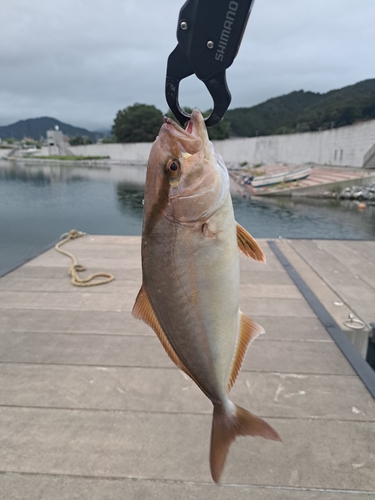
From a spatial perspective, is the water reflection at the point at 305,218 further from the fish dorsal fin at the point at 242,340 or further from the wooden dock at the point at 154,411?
the fish dorsal fin at the point at 242,340

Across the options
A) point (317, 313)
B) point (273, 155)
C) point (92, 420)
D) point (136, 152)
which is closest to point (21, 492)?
point (92, 420)

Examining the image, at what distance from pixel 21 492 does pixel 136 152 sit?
76.8 m

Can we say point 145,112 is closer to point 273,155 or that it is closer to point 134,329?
point 273,155

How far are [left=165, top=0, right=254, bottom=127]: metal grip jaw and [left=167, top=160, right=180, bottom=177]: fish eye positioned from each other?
32cm

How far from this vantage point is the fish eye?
138 cm

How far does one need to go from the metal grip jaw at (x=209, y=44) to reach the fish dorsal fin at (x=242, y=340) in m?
0.94

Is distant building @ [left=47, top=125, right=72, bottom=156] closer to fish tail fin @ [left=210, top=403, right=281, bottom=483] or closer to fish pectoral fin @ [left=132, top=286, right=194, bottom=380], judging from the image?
fish pectoral fin @ [left=132, top=286, right=194, bottom=380]

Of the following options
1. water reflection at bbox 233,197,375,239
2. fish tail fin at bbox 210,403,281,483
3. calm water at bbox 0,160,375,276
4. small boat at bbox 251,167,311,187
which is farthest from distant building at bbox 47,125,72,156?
fish tail fin at bbox 210,403,281,483

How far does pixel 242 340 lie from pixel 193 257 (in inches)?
20.0

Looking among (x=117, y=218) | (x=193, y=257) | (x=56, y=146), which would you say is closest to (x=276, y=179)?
(x=117, y=218)

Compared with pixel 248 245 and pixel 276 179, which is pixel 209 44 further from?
pixel 276 179

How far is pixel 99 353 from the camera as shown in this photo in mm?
3535

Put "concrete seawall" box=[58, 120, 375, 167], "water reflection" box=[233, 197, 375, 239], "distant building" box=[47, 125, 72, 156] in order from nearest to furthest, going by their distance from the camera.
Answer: "water reflection" box=[233, 197, 375, 239] → "concrete seawall" box=[58, 120, 375, 167] → "distant building" box=[47, 125, 72, 156]

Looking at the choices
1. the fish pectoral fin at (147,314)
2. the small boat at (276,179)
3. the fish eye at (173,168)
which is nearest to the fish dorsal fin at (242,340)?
the fish pectoral fin at (147,314)
